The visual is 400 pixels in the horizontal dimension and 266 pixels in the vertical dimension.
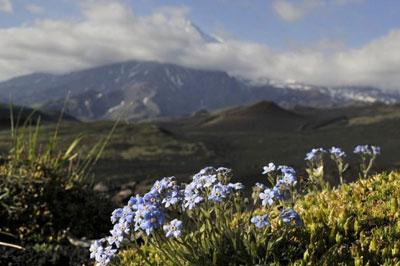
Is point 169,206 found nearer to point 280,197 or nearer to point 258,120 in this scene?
point 280,197

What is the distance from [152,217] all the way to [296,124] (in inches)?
3153

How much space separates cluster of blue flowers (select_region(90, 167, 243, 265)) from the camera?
515 cm

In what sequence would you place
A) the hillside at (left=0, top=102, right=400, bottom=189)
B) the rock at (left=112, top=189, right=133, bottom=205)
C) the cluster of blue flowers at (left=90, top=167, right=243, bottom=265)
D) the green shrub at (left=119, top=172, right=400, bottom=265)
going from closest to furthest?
the cluster of blue flowers at (left=90, top=167, right=243, bottom=265) → the green shrub at (left=119, top=172, right=400, bottom=265) → the rock at (left=112, top=189, right=133, bottom=205) → the hillside at (left=0, top=102, right=400, bottom=189)

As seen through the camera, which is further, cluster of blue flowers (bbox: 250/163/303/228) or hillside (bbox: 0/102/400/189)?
hillside (bbox: 0/102/400/189)

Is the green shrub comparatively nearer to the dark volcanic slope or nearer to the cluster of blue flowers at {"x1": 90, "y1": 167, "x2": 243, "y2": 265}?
the cluster of blue flowers at {"x1": 90, "y1": 167, "x2": 243, "y2": 265}

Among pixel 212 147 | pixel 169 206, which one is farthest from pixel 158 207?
pixel 212 147

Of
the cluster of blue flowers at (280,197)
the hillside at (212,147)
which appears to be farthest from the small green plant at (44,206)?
the hillside at (212,147)

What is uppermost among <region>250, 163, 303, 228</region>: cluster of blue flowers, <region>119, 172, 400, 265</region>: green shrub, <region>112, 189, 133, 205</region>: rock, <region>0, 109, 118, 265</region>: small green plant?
<region>250, 163, 303, 228</region>: cluster of blue flowers

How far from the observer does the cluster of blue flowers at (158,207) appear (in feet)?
16.9

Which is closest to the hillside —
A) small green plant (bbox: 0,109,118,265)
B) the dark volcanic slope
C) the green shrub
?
the dark volcanic slope

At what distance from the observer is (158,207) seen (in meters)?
5.48

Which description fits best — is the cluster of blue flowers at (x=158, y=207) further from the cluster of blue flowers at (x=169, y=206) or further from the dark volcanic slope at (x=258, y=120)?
the dark volcanic slope at (x=258, y=120)

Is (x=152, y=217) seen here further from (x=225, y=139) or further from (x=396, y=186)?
(x=225, y=139)

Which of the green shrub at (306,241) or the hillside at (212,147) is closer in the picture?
Answer: the green shrub at (306,241)
